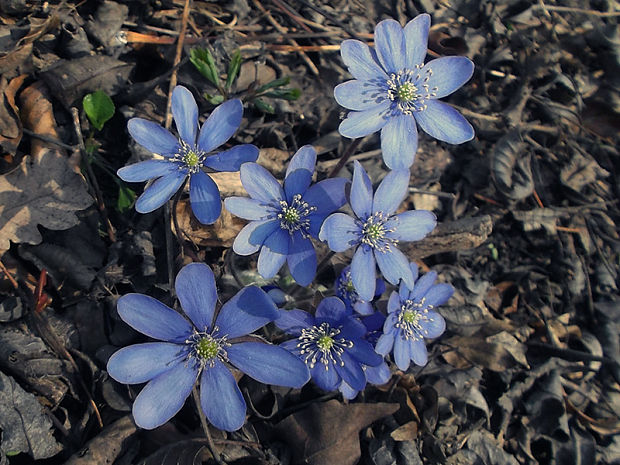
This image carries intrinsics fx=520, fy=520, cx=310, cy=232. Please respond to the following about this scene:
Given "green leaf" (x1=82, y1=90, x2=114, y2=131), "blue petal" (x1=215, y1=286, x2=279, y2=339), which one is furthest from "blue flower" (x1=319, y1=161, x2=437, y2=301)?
"green leaf" (x1=82, y1=90, x2=114, y2=131)

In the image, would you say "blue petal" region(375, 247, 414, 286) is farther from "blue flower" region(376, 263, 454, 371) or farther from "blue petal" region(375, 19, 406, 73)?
"blue petal" region(375, 19, 406, 73)

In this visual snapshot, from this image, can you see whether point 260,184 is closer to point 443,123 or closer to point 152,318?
point 152,318

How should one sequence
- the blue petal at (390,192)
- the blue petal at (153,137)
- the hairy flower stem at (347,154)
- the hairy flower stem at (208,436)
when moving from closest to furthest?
the hairy flower stem at (208,436) < the blue petal at (153,137) < the blue petal at (390,192) < the hairy flower stem at (347,154)

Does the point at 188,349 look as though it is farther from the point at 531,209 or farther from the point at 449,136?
the point at 531,209

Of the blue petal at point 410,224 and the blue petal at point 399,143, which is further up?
the blue petal at point 399,143

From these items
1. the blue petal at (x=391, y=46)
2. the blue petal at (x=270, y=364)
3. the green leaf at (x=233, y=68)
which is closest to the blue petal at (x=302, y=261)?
the blue petal at (x=270, y=364)

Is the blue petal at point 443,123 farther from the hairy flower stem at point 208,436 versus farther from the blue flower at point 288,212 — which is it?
the hairy flower stem at point 208,436
